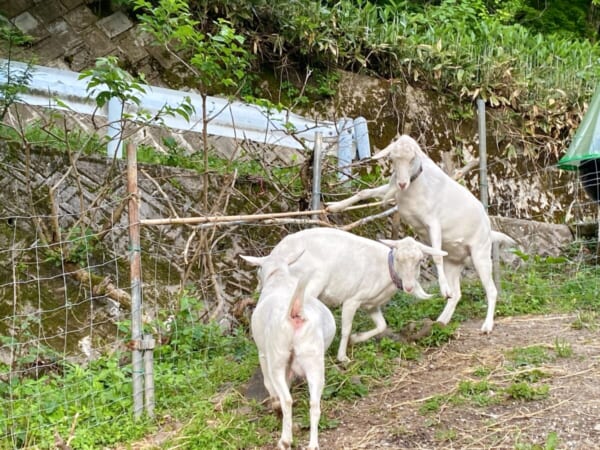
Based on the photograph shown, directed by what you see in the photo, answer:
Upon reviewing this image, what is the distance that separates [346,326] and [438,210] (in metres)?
1.26

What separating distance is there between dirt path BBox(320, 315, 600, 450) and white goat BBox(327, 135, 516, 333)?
1.87 ft

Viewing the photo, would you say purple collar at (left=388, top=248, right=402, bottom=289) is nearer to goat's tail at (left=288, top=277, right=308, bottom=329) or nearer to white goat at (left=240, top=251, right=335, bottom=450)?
white goat at (left=240, top=251, right=335, bottom=450)

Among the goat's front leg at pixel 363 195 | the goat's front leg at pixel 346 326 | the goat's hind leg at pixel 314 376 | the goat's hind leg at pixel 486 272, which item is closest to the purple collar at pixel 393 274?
the goat's front leg at pixel 346 326

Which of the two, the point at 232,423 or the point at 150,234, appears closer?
the point at 232,423

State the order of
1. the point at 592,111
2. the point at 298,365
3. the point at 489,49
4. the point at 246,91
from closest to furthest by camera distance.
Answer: the point at 298,365
the point at 592,111
the point at 246,91
the point at 489,49

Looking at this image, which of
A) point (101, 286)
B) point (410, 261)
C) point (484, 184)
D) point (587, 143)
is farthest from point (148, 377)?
point (587, 143)

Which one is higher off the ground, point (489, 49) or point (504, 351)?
point (489, 49)

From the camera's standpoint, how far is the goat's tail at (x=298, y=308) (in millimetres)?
3818

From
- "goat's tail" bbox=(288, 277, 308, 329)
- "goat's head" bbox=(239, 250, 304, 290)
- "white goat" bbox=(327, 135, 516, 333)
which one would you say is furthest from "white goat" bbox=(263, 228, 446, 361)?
"goat's tail" bbox=(288, 277, 308, 329)

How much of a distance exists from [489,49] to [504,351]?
21.7ft

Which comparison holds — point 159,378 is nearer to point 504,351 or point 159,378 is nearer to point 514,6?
point 504,351

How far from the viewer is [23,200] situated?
5816mm

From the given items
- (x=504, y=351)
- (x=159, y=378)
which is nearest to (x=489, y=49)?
(x=504, y=351)

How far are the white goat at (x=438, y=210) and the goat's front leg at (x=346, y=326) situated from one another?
0.74 m
